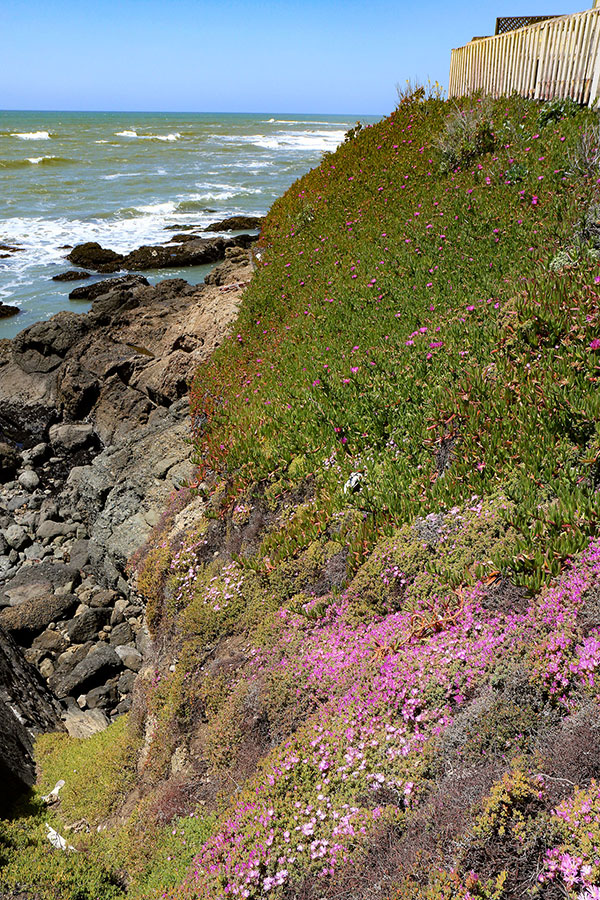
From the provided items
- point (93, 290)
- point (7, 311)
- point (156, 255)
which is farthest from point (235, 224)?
point (7, 311)

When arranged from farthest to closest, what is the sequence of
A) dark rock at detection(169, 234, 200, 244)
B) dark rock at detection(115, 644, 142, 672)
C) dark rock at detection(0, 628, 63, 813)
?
dark rock at detection(169, 234, 200, 244) → dark rock at detection(115, 644, 142, 672) → dark rock at detection(0, 628, 63, 813)

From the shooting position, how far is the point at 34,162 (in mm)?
62500

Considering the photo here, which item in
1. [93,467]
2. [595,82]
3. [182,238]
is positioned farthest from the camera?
[182,238]

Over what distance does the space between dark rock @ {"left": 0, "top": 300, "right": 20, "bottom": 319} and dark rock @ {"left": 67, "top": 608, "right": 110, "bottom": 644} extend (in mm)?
17628

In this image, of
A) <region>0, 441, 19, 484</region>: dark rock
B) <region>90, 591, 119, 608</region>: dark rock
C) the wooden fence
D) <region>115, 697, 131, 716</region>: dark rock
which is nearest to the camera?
<region>115, 697, 131, 716</region>: dark rock

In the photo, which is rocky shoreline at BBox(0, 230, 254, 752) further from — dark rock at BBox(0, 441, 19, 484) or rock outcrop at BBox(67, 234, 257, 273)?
rock outcrop at BBox(67, 234, 257, 273)

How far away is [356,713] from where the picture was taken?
4.20 metres

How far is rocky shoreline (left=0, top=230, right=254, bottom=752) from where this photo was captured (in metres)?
9.66

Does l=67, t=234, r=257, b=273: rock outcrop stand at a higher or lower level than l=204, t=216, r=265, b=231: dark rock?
lower

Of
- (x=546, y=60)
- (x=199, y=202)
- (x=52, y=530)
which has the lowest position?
(x=52, y=530)

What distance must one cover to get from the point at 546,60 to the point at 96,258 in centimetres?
2305

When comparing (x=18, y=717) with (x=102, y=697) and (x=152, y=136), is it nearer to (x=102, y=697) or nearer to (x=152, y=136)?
(x=102, y=697)

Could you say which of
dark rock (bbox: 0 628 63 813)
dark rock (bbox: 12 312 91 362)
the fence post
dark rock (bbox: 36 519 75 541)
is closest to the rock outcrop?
dark rock (bbox: 12 312 91 362)

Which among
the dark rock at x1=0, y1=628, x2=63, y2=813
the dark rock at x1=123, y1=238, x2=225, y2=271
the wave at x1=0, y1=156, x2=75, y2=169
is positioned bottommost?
the dark rock at x1=0, y1=628, x2=63, y2=813
